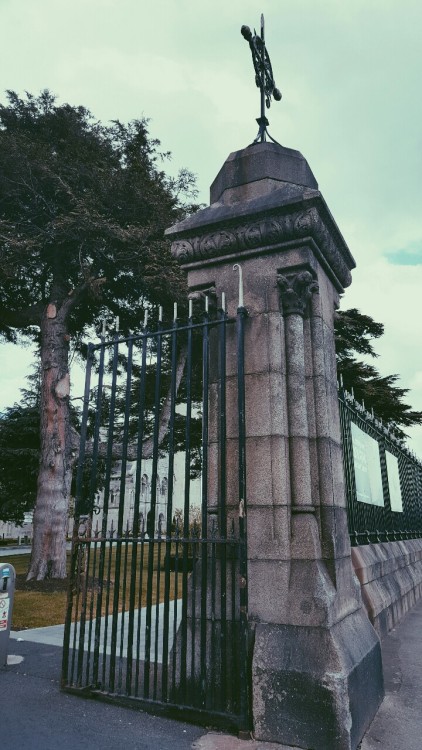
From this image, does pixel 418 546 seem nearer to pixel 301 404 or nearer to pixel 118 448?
pixel 301 404

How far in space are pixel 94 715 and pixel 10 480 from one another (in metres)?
25.4

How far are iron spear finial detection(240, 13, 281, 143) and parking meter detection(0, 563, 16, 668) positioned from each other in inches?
214

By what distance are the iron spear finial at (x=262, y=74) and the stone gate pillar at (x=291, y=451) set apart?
18.6 inches

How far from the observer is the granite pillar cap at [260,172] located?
4781mm

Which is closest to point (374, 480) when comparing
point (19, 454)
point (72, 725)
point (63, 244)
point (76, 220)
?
point (72, 725)

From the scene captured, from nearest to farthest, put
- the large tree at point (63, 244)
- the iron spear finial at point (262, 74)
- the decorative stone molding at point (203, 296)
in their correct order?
the decorative stone molding at point (203, 296) → the iron spear finial at point (262, 74) → the large tree at point (63, 244)

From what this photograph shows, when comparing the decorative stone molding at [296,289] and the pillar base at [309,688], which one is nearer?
the pillar base at [309,688]

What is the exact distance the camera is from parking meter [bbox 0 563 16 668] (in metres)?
4.87

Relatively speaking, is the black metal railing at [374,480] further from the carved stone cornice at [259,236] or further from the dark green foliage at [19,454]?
the dark green foliage at [19,454]

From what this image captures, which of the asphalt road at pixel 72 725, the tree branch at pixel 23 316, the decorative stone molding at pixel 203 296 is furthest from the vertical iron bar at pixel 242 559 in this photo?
the tree branch at pixel 23 316

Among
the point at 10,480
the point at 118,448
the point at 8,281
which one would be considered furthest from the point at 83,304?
the point at 10,480

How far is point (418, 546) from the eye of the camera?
38.1ft

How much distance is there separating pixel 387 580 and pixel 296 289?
17.2ft

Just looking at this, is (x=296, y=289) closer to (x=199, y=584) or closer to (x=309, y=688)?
(x=199, y=584)
